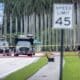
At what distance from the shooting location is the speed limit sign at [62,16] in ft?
48.6

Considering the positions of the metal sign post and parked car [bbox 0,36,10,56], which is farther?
parked car [bbox 0,36,10,56]

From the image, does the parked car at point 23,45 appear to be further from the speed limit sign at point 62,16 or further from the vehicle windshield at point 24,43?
the speed limit sign at point 62,16

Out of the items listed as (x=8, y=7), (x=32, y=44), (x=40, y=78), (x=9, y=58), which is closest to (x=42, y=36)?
(x=32, y=44)

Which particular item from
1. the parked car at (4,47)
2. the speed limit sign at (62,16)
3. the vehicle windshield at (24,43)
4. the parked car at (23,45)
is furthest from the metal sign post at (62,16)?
the vehicle windshield at (24,43)

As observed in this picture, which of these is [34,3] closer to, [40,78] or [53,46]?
[40,78]

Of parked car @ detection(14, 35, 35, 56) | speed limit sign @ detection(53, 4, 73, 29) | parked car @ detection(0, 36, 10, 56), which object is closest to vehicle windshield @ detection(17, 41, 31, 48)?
parked car @ detection(14, 35, 35, 56)

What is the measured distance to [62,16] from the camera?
Answer: 48.8ft

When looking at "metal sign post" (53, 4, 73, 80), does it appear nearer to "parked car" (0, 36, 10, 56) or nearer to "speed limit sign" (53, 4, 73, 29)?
"speed limit sign" (53, 4, 73, 29)

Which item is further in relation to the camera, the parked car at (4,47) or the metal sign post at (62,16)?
the parked car at (4,47)

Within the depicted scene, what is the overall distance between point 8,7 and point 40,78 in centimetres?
400

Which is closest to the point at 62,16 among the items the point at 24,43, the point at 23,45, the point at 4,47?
the point at 4,47

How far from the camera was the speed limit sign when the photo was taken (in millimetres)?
14820

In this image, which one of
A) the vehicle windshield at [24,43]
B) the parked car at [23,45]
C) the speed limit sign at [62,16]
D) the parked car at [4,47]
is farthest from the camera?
the vehicle windshield at [24,43]

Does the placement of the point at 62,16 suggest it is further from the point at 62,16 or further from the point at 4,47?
the point at 4,47
